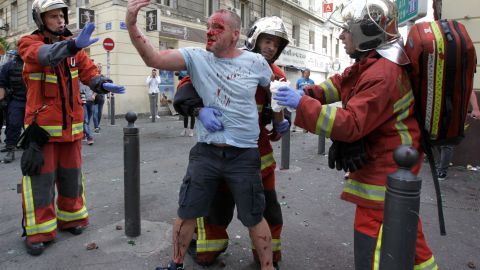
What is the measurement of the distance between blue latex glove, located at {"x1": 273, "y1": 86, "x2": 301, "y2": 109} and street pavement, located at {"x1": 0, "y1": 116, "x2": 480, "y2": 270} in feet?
5.02

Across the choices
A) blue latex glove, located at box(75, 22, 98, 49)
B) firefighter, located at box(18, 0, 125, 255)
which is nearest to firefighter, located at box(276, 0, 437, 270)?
blue latex glove, located at box(75, 22, 98, 49)

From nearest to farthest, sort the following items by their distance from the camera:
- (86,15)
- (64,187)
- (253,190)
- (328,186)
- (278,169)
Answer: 1. (253,190)
2. (64,187)
3. (328,186)
4. (278,169)
5. (86,15)

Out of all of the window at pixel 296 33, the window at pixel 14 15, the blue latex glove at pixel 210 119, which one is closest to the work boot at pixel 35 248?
the blue latex glove at pixel 210 119

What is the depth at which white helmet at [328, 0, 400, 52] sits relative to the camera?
81.4 inches

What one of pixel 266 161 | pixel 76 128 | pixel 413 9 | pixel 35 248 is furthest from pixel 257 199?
pixel 413 9

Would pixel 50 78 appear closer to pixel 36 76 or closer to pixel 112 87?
pixel 36 76

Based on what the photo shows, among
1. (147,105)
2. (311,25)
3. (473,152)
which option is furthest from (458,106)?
(311,25)

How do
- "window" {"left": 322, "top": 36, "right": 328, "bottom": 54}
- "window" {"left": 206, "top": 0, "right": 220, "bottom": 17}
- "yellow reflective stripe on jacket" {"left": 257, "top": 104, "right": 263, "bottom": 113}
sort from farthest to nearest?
"window" {"left": 322, "top": 36, "right": 328, "bottom": 54} < "window" {"left": 206, "top": 0, "right": 220, "bottom": 17} < "yellow reflective stripe on jacket" {"left": 257, "top": 104, "right": 263, "bottom": 113}

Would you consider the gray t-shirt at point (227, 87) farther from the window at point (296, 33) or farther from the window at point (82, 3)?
the window at point (296, 33)

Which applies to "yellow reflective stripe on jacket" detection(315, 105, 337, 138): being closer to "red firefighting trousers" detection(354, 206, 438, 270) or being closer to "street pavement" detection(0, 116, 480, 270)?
"red firefighting trousers" detection(354, 206, 438, 270)

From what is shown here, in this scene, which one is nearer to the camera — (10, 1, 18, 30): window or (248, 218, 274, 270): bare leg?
(248, 218, 274, 270): bare leg

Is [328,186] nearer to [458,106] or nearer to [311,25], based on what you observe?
[458,106]

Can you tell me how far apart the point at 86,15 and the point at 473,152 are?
1246cm

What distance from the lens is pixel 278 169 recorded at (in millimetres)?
6480
